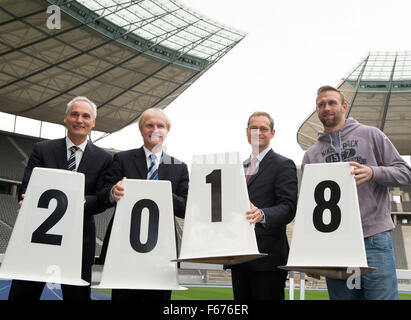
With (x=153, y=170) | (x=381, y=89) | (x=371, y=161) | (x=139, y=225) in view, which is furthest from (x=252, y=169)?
(x=381, y=89)

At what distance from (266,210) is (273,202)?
10.9 inches

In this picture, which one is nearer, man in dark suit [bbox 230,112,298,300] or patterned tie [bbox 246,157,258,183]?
man in dark suit [bbox 230,112,298,300]

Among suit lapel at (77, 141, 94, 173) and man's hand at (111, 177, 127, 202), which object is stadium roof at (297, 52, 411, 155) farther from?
man's hand at (111, 177, 127, 202)

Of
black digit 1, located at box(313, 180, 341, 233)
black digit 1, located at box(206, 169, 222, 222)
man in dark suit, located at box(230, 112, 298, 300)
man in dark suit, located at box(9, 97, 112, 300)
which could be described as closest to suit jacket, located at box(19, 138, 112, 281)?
man in dark suit, located at box(9, 97, 112, 300)

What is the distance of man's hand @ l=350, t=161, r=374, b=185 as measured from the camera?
8.96 feet

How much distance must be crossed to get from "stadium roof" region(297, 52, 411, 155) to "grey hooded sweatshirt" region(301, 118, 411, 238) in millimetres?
29775

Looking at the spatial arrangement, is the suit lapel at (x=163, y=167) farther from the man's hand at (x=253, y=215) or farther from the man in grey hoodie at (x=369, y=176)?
the man in grey hoodie at (x=369, y=176)

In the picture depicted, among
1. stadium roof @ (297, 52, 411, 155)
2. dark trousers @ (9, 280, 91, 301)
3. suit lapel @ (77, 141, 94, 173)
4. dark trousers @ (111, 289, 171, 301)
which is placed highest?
stadium roof @ (297, 52, 411, 155)

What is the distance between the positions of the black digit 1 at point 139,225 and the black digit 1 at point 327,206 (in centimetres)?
96

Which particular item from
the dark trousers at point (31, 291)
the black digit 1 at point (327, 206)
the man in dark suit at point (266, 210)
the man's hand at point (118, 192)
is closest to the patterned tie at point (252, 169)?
the man in dark suit at point (266, 210)

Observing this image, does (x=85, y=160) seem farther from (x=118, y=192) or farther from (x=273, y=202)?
(x=273, y=202)

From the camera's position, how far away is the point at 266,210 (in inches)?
112

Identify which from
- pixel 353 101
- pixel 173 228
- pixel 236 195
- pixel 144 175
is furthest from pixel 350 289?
pixel 353 101
